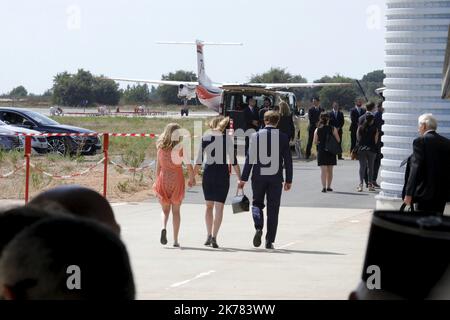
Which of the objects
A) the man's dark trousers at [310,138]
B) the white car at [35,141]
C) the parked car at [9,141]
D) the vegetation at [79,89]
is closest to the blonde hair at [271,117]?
the white car at [35,141]

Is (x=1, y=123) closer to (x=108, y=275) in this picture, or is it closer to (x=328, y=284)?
(x=328, y=284)

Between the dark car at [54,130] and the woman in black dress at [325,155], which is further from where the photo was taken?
the dark car at [54,130]

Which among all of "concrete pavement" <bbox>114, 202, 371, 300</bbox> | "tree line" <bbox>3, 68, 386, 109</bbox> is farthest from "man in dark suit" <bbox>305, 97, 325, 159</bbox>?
"tree line" <bbox>3, 68, 386, 109</bbox>

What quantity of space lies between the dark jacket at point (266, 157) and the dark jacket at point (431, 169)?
2037mm

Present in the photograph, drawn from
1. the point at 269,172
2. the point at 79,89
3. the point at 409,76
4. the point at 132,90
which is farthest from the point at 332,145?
the point at 132,90

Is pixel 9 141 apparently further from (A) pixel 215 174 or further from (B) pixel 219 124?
(A) pixel 215 174

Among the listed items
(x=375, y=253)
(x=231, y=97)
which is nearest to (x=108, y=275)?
(x=375, y=253)

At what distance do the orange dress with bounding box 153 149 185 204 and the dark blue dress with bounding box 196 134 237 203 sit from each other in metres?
0.34

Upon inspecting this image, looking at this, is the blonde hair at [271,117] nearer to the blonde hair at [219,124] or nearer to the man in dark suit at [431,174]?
the blonde hair at [219,124]

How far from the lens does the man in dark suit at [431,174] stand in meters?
10.6

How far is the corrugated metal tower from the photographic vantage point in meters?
14.8

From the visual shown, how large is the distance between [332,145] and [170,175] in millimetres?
7690

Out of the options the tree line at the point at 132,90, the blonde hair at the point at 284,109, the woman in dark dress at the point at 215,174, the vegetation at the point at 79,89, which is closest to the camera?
the woman in dark dress at the point at 215,174
